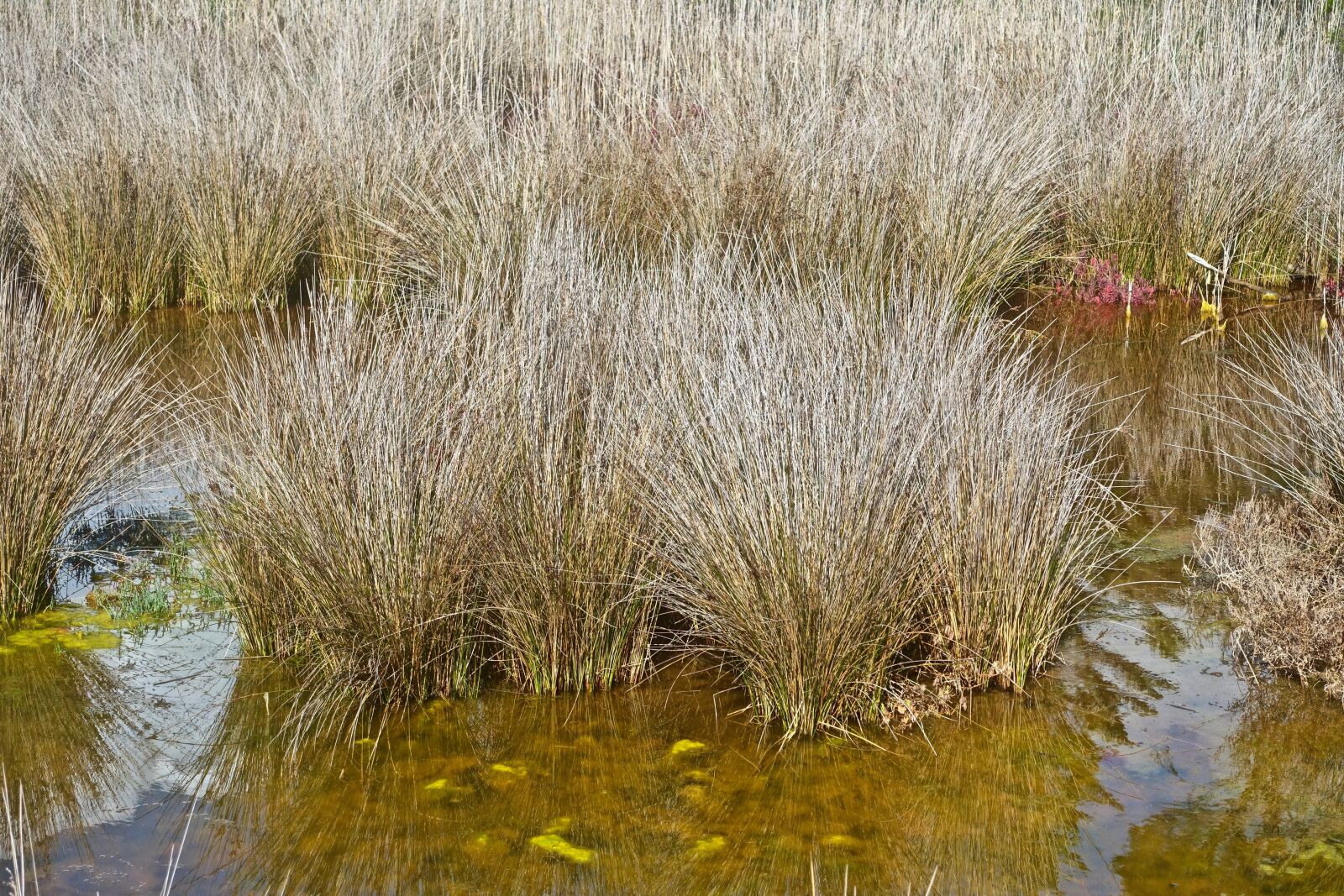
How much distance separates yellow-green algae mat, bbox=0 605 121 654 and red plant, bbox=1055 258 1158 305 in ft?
18.6

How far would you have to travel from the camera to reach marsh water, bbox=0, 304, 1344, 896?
9.64ft

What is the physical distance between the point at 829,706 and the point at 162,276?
18.4ft

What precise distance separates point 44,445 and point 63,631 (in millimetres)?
600

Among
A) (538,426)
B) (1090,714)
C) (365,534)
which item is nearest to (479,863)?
(365,534)

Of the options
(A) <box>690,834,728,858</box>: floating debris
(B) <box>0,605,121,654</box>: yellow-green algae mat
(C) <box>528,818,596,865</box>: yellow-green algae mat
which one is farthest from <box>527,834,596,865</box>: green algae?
(B) <box>0,605,121,654</box>: yellow-green algae mat

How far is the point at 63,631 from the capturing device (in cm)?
411

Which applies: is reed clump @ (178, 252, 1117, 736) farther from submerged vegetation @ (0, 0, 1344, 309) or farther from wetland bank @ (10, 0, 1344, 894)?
submerged vegetation @ (0, 0, 1344, 309)

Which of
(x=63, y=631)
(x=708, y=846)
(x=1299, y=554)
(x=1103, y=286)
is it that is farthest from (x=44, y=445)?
(x=1103, y=286)

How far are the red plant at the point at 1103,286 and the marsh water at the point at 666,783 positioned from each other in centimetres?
389

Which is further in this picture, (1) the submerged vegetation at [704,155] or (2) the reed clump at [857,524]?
(1) the submerged vegetation at [704,155]

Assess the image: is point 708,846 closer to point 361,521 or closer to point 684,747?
point 684,747

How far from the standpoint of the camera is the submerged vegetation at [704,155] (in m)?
6.66

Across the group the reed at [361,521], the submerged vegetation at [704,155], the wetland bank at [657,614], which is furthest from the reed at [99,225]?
the reed at [361,521]

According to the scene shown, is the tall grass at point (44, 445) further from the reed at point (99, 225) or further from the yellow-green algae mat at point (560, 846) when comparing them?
the reed at point (99, 225)
